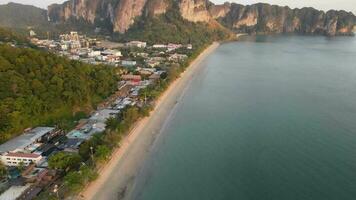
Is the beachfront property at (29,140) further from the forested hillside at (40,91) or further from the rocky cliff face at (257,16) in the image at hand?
the rocky cliff face at (257,16)

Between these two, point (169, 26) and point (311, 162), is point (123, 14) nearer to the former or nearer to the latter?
point (169, 26)

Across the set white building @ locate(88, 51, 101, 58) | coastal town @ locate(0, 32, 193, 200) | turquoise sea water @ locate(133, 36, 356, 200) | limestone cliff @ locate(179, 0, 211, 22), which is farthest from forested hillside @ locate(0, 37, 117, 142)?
limestone cliff @ locate(179, 0, 211, 22)

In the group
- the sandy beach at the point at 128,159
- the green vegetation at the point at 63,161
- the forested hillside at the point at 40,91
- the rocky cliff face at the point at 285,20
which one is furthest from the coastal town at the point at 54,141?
the rocky cliff face at the point at 285,20

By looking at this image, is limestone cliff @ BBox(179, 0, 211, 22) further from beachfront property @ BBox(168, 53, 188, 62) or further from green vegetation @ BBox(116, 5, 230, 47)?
beachfront property @ BBox(168, 53, 188, 62)

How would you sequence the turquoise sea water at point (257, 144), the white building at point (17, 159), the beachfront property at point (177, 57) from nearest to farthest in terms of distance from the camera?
the turquoise sea water at point (257, 144), the white building at point (17, 159), the beachfront property at point (177, 57)

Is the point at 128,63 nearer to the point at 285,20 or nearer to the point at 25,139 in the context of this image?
the point at 25,139

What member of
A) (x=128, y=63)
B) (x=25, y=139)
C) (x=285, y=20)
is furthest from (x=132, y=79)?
(x=285, y=20)

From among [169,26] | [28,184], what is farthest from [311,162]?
[169,26]
